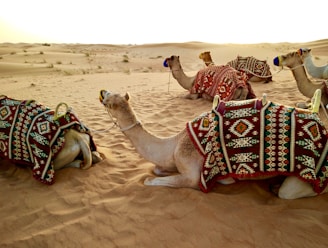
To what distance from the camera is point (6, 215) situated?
317cm

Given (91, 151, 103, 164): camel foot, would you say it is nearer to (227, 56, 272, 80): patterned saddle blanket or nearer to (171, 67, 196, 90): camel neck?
(171, 67, 196, 90): camel neck

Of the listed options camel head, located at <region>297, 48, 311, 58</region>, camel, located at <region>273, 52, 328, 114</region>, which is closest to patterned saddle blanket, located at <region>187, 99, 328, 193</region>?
camel, located at <region>273, 52, 328, 114</region>

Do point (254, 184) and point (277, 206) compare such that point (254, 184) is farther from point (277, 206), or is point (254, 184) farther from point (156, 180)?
point (156, 180)

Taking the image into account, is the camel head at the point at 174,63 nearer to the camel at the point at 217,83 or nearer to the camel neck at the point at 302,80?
the camel at the point at 217,83

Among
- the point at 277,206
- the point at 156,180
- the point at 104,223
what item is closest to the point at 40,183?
the point at 104,223

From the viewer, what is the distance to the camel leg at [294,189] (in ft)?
9.55

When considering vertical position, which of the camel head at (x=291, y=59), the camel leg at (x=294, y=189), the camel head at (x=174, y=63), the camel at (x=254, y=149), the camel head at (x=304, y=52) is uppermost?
the camel head at (x=304, y=52)

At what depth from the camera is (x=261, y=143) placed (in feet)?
9.41

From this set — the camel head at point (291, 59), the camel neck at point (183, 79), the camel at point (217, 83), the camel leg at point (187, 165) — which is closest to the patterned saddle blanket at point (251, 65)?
the camel neck at point (183, 79)

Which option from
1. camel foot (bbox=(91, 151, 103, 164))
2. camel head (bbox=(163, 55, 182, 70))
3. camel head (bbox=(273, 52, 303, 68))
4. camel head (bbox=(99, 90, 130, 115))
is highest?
camel head (bbox=(273, 52, 303, 68))

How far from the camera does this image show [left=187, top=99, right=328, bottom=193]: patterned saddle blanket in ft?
9.18

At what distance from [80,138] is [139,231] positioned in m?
1.70

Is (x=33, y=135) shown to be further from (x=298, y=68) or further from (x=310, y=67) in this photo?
(x=310, y=67)

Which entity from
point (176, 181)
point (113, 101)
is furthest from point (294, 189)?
point (113, 101)
